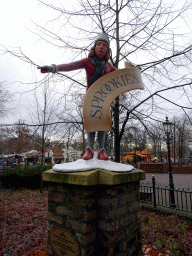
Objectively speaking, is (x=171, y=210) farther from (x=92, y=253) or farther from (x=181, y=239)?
(x=92, y=253)

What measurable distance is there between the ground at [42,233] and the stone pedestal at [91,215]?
4.39 feet

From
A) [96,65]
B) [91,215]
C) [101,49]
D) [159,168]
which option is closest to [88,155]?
[91,215]

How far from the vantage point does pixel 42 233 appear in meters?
3.94

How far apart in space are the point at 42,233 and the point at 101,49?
4.17 meters

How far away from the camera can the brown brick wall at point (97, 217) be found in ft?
6.60

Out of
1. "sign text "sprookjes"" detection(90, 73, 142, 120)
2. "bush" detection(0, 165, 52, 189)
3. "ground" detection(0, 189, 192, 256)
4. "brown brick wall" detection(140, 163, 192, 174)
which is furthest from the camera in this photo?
"brown brick wall" detection(140, 163, 192, 174)

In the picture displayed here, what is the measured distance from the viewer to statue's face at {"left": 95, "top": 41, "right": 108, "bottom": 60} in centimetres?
260

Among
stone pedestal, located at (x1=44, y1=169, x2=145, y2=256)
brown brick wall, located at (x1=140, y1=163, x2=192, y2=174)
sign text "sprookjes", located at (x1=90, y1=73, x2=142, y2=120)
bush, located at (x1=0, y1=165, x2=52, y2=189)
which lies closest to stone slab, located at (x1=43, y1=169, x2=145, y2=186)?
stone pedestal, located at (x1=44, y1=169, x2=145, y2=256)

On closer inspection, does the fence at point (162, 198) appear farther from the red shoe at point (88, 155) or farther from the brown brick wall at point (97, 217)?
the red shoe at point (88, 155)

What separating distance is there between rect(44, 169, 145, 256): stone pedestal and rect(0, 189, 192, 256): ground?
1.34 metres

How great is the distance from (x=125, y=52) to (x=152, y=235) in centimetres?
514

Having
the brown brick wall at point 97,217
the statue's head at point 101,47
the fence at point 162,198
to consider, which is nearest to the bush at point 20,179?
the fence at point 162,198

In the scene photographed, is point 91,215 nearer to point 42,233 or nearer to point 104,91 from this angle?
point 104,91

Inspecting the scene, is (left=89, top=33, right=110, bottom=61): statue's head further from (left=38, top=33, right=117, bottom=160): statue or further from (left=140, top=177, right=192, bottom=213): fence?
(left=140, top=177, right=192, bottom=213): fence
